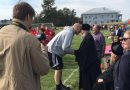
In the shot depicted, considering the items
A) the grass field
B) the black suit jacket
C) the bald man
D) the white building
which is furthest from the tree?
the black suit jacket

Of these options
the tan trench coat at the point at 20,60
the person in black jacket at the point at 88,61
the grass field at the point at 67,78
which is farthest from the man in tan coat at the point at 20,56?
the grass field at the point at 67,78

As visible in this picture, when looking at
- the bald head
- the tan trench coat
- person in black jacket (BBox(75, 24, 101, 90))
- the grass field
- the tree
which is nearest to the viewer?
the tan trench coat

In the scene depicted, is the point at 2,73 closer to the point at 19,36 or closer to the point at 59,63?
the point at 19,36

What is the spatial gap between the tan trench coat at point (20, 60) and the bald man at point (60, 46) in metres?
5.94

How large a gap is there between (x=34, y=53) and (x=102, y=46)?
8827mm

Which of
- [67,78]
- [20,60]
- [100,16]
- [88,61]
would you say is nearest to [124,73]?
[20,60]

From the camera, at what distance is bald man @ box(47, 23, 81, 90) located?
1101 cm

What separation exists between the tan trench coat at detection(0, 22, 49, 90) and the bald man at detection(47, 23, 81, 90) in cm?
594

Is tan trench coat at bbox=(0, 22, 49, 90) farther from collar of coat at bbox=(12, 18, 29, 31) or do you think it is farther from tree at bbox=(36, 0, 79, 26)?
tree at bbox=(36, 0, 79, 26)

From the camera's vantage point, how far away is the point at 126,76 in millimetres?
5223

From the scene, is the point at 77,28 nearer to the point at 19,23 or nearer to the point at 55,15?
the point at 19,23

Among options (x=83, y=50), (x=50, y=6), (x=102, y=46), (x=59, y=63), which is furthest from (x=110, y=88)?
(x=50, y=6)

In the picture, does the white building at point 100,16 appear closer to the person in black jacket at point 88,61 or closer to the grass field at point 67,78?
the grass field at point 67,78

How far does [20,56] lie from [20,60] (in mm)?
47
